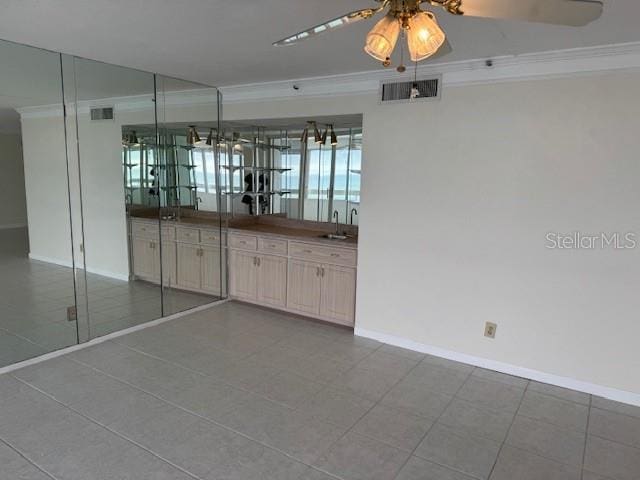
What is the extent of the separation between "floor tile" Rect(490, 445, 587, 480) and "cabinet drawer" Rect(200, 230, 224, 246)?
363cm

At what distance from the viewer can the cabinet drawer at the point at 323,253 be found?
13.9 ft

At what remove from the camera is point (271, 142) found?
5301 mm

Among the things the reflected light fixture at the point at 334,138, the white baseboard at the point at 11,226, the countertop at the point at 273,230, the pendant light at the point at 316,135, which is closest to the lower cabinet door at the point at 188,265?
the countertop at the point at 273,230

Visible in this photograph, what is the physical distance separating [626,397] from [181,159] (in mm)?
4413

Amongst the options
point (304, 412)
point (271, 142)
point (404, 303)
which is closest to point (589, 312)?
point (404, 303)

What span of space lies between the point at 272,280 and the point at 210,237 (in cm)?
91

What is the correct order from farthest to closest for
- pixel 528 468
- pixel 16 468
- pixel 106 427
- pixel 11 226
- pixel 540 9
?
pixel 11 226 < pixel 106 427 < pixel 528 468 < pixel 16 468 < pixel 540 9

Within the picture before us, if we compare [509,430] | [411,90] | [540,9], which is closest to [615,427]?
[509,430]

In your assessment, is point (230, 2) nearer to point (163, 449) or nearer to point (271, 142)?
point (163, 449)

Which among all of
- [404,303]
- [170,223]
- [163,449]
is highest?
[170,223]

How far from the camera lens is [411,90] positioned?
368 cm

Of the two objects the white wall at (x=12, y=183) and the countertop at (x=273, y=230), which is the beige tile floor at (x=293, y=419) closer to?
the countertop at (x=273, y=230)

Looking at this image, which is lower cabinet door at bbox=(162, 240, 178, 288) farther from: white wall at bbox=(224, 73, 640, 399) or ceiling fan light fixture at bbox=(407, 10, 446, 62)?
ceiling fan light fixture at bbox=(407, 10, 446, 62)

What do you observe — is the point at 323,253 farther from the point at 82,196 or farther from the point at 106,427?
the point at 106,427
